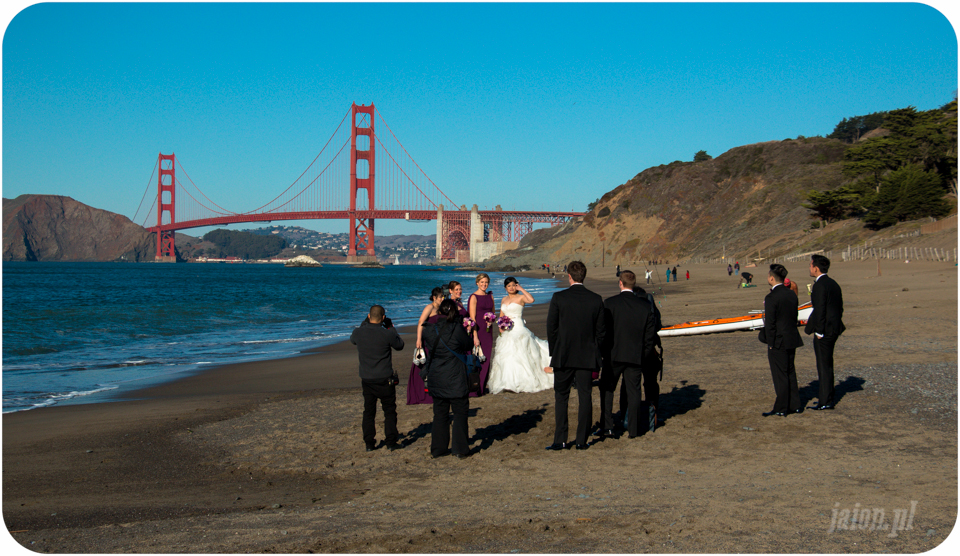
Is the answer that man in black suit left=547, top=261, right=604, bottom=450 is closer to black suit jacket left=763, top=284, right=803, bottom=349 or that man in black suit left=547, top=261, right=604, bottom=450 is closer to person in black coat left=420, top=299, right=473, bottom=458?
person in black coat left=420, top=299, right=473, bottom=458

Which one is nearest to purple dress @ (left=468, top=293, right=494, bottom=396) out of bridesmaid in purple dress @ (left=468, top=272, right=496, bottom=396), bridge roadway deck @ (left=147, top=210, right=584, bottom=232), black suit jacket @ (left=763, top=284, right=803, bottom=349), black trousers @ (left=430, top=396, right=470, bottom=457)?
bridesmaid in purple dress @ (left=468, top=272, right=496, bottom=396)

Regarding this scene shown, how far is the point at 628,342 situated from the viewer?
5367mm

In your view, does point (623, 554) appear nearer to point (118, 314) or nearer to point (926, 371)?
point (926, 371)

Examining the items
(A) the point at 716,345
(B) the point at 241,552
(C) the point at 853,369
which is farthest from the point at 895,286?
(B) the point at 241,552

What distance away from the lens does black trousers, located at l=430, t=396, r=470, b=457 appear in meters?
5.25

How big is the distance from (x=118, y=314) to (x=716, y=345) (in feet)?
72.1

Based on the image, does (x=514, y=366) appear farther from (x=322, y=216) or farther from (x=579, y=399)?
(x=322, y=216)

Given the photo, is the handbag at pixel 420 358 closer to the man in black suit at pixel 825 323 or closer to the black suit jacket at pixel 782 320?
the black suit jacket at pixel 782 320

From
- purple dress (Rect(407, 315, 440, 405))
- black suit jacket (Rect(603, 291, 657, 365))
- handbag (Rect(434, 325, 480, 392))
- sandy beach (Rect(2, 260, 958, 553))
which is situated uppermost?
black suit jacket (Rect(603, 291, 657, 365))

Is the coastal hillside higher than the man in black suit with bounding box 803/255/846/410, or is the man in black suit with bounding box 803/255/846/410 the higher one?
the coastal hillside

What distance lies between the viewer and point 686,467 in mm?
4711

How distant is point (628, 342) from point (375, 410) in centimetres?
215

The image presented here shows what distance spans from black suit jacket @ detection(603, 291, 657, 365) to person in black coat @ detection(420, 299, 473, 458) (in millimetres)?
1171

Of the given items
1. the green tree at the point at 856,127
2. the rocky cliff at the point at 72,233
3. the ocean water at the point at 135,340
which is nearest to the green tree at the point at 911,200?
the ocean water at the point at 135,340
